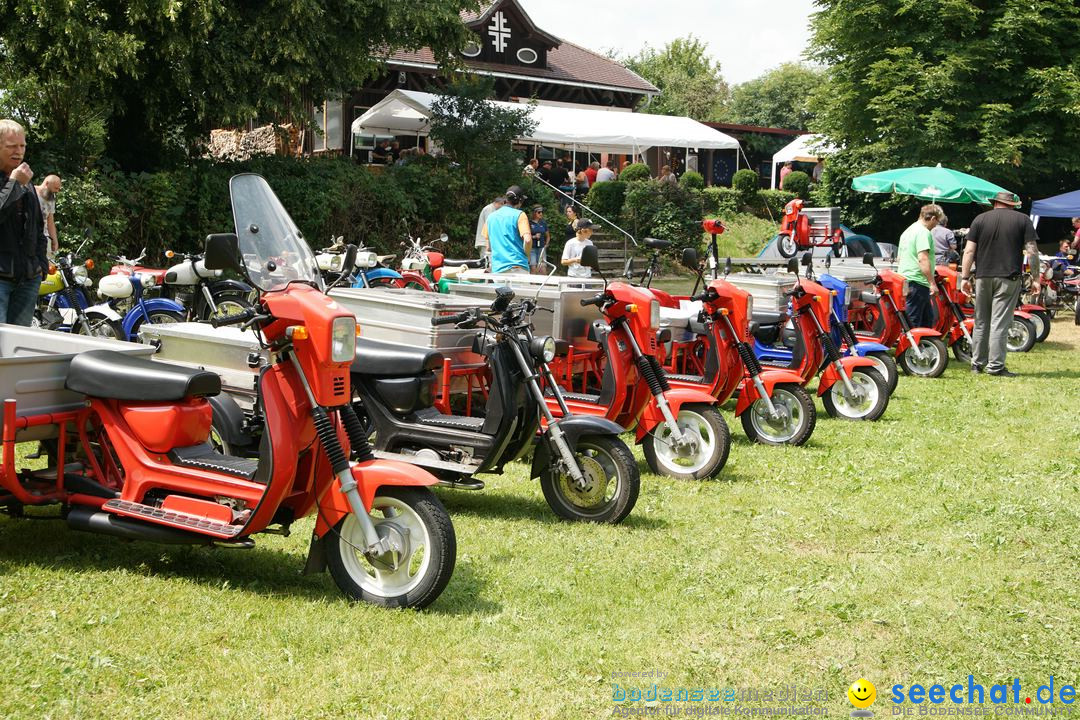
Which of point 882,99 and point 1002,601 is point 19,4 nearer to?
point 1002,601

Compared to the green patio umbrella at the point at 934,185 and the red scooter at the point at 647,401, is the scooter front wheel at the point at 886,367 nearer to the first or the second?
the red scooter at the point at 647,401

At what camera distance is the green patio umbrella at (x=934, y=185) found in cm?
1695

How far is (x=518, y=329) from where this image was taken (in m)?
6.00

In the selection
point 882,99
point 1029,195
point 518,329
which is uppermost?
point 882,99

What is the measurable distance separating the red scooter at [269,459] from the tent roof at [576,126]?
676 inches

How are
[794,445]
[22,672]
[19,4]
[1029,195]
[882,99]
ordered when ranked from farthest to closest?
[1029,195], [882,99], [19,4], [794,445], [22,672]

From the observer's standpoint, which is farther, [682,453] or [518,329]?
[682,453]

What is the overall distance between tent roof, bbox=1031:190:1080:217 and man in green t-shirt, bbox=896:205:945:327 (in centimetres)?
1183

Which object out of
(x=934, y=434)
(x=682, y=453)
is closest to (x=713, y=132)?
(x=934, y=434)

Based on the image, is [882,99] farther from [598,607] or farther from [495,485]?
[598,607]

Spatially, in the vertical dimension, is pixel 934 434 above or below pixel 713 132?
below

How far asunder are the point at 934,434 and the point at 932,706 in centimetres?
530

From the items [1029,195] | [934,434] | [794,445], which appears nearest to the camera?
[794,445]

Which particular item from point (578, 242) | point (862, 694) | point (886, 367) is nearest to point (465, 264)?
point (578, 242)
